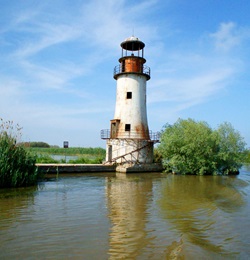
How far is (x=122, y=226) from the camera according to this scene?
8.30 meters

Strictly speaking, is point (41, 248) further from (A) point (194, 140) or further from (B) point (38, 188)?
(A) point (194, 140)

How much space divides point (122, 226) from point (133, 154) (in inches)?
732

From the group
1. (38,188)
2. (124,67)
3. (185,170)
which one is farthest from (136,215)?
(124,67)

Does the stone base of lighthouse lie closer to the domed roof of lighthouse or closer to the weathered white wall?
the weathered white wall

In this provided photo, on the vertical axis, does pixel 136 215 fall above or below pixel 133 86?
below

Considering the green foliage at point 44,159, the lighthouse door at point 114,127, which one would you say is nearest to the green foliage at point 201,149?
the lighthouse door at point 114,127

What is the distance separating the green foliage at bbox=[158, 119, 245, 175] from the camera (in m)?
24.9

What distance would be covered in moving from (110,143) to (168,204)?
16797 millimetres

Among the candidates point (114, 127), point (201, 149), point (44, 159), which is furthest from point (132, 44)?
point (44, 159)

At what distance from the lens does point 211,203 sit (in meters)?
11.9

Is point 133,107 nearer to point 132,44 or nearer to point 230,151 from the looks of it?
point 132,44

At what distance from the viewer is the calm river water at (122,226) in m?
6.29

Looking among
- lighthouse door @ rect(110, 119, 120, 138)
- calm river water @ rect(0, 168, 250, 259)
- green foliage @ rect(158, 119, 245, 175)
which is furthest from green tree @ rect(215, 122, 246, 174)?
calm river water @ rect(0, 168, 250, 259)

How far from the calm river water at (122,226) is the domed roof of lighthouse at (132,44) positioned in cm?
1880
